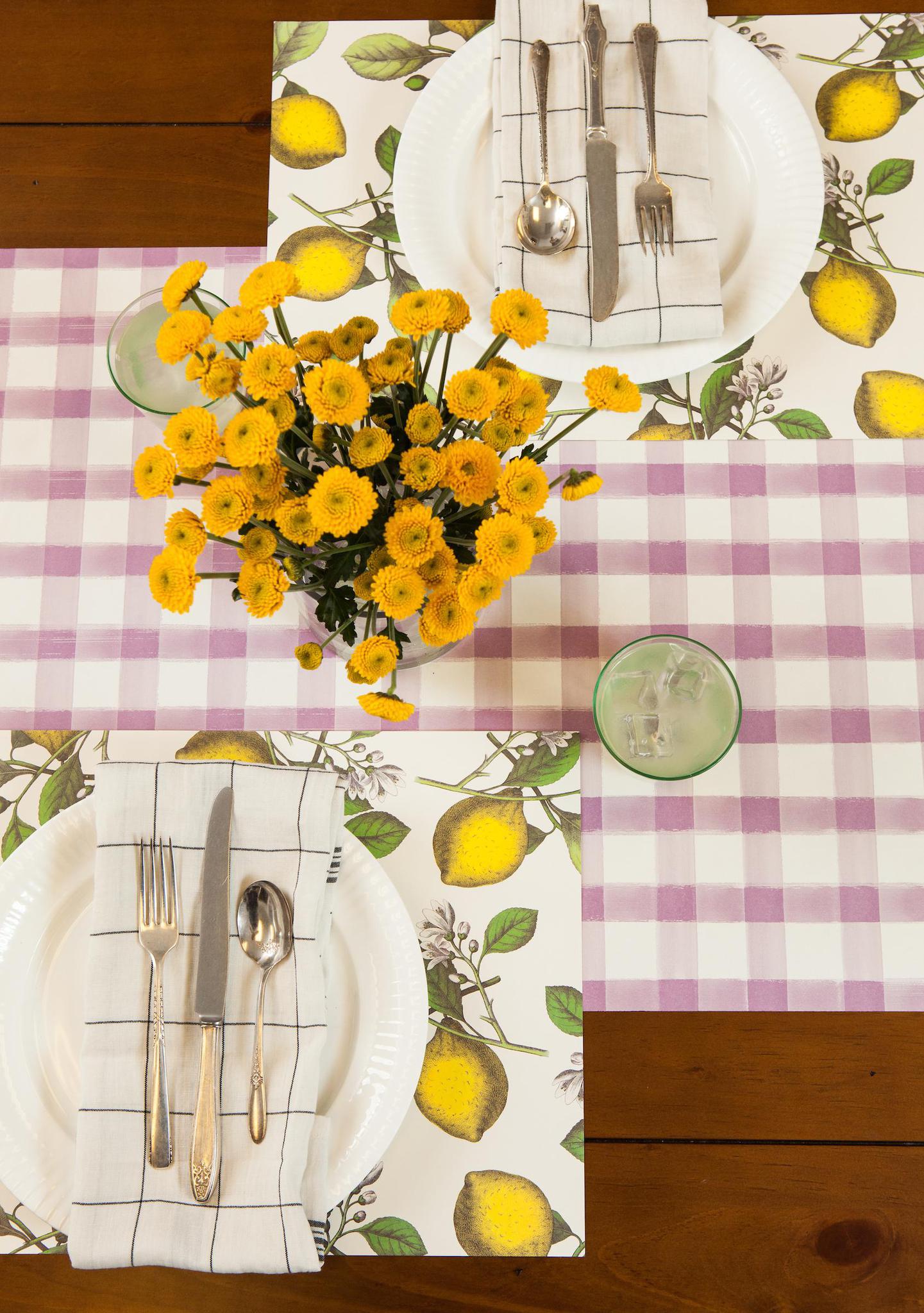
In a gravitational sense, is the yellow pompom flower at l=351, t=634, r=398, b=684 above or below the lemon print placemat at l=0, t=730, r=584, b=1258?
above

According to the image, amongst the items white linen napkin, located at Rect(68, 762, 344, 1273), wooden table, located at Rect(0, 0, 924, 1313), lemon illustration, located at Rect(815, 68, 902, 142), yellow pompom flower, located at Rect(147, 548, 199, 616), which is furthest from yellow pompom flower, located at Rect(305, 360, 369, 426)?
lemon illustration, located at Rect(815, 68, 902, 142)

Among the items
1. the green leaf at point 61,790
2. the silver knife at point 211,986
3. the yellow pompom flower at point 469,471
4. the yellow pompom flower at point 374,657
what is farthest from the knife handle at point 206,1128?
the yellow pompom flower at point 469,471

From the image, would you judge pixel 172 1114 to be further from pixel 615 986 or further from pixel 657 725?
pixel 657 725

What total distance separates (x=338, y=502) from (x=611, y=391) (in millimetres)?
179

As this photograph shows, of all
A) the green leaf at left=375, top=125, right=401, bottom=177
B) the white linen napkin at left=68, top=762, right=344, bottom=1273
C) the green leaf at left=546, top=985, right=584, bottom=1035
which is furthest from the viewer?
the green leaf at left=375, top=125, right=401, bottom=177

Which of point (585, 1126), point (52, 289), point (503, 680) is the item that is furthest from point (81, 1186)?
point (52, 289)

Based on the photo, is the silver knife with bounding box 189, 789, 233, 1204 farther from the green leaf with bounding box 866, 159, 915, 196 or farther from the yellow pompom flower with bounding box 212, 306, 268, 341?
the green leaf with bounding box 866, 159, 915, 196

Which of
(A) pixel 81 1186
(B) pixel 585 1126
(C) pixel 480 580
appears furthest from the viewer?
(B) pixel 585 1126

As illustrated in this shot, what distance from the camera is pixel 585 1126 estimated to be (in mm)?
791

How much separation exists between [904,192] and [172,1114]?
973 millimetres

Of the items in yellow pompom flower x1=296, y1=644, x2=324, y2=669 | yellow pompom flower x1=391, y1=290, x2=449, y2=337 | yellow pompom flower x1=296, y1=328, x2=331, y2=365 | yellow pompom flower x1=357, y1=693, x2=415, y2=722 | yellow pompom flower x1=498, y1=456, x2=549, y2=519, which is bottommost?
yellow pompom flower x1=357, y1=693, x2=415, y2=722

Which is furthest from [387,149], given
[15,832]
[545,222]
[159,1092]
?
[159,1092]

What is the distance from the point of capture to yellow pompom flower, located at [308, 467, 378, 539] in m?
0.50

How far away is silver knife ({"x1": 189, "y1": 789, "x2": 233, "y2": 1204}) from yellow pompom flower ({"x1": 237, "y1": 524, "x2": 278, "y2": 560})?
27 cm
